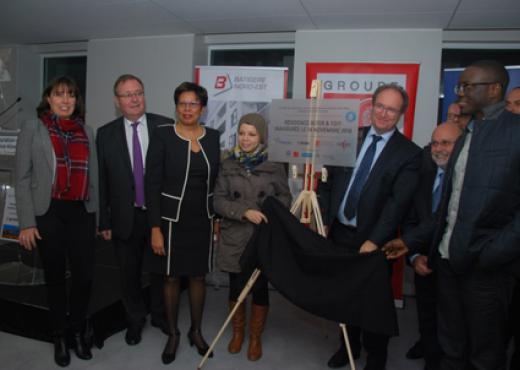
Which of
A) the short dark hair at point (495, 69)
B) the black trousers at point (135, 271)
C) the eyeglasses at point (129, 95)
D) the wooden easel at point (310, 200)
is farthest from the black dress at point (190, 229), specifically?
the short dark hair at point (495, 69)

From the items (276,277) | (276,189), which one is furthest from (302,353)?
(276,189)

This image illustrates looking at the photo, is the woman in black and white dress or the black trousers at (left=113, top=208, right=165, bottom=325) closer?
the woman in black and white dress

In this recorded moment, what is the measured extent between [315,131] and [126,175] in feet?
3.91

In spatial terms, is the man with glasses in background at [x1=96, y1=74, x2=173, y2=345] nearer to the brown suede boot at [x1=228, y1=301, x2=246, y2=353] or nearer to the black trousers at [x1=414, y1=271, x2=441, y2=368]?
the brown suede boot at [x1=228, y1=301, x2=246, y2=353]

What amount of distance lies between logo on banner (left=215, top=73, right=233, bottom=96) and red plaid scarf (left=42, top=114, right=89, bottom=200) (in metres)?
2.14

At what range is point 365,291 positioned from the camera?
2.04m

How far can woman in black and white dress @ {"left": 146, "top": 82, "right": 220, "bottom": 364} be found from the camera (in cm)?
236

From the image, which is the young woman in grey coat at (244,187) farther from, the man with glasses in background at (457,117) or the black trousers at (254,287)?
the man with glasses in background at (457,117)

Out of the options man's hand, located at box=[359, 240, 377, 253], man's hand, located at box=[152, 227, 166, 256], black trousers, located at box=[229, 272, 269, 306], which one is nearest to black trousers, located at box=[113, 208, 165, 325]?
man's hand, located at box=[152, 227, 166, 256]

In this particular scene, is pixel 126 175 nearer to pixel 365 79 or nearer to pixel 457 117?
pixel 457 117

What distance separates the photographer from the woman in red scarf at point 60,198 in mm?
2225

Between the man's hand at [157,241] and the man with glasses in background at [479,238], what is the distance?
56.9 inches

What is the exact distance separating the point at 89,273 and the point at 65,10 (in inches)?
110

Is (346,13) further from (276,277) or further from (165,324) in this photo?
(165,324)
